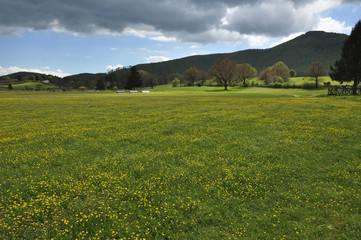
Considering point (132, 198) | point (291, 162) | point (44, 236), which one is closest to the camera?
point (44, 236)

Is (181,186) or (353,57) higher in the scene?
(353,57)

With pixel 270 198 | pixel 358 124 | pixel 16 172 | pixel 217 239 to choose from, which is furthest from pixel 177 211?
pixel 358 124

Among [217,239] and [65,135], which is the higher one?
[65,135]

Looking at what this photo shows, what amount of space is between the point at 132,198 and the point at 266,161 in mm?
7733

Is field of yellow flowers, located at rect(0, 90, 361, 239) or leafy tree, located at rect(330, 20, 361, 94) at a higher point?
leafy tree, located at rect(330, 20, 361, 94)

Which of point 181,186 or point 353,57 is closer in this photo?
point 181,186

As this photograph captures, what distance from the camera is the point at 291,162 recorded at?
11414 millimetres

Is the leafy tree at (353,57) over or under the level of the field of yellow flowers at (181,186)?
over

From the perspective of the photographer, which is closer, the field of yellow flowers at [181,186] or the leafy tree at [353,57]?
the field of yellow flowers at [181,186]

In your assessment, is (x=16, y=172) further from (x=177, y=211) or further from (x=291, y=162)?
(x=291, y=162)

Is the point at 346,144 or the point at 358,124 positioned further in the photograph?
the point at 358,124

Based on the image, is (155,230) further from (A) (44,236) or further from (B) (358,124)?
(B) (358,124)

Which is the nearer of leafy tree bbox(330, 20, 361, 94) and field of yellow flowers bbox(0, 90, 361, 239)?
field of yellow flowers bbox(0, 90, 361, 239)

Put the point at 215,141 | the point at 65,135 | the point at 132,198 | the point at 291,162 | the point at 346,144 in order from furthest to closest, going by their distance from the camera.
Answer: the point at 65,135
the point at 215,141
the point at 346,144
the point at 291,162
the point at 132,198
